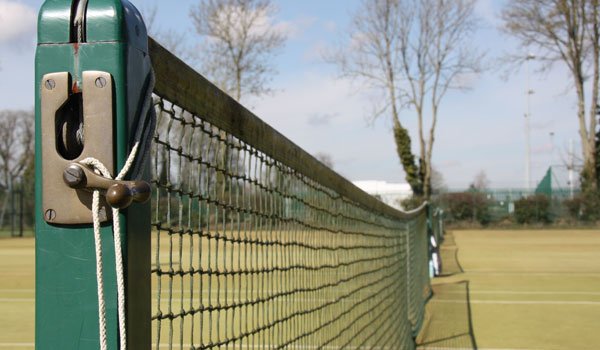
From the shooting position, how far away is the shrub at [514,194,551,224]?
37.8 meters

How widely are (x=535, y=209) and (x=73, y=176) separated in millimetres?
38447

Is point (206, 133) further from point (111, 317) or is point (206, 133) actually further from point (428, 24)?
point (428, 24)

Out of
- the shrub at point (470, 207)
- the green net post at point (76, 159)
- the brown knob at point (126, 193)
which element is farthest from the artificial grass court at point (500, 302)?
the shrub at point (470, 207)

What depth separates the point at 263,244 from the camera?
8.30 feet

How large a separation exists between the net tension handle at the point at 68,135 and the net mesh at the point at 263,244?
0.25 metres

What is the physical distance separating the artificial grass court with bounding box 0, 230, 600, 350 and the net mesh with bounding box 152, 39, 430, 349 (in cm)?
262

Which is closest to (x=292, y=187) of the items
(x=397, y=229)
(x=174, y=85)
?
(x=174, y=85)

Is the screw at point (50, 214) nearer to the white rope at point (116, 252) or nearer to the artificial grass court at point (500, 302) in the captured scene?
the white rope at point (116, 252)

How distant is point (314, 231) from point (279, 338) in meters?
0.90

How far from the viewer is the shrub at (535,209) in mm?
37781

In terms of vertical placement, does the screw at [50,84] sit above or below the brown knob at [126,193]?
above

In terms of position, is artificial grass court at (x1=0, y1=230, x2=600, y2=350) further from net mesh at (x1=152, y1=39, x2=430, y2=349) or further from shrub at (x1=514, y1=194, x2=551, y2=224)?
shrub at (x1=514, y1=194, x2=551, y2=224)

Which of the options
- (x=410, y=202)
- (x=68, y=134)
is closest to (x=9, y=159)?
(x=410, y=202)

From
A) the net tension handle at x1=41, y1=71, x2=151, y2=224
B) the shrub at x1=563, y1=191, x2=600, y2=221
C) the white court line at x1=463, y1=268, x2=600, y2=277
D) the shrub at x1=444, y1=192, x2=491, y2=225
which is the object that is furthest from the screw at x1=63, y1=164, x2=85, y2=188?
the shrub at x1=444, y1=192, x2=491, y2=225
